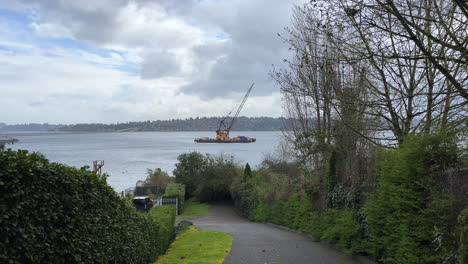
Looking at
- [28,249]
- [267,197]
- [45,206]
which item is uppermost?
[45,206]

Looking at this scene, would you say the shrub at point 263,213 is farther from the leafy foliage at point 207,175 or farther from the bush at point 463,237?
the bush at point 463,237

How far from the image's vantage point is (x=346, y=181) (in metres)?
16.7

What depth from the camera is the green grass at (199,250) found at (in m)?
12.3

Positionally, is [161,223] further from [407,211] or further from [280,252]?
[407,211]

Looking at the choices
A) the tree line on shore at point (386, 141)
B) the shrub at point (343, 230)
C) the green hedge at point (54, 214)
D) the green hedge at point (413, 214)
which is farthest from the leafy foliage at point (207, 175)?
the green hedge at point (54, 214)

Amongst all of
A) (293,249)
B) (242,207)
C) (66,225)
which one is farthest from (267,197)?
(66,225)

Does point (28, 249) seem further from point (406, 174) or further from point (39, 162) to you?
point (406, 174)

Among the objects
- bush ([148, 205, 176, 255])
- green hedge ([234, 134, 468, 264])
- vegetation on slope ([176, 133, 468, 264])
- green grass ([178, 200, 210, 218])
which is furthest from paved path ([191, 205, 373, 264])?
green grass ([178, 200, 210, 218])

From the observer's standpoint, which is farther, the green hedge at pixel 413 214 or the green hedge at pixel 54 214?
the green hedge at pixel 413 214

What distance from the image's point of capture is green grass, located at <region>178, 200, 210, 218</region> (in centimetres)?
4106

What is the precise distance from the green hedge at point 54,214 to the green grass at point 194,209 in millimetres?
32632

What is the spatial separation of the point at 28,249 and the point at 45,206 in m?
0.60

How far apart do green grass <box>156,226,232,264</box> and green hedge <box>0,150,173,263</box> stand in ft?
13.4

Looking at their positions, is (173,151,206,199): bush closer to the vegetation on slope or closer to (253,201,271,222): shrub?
(253,201,271,222): shrub
